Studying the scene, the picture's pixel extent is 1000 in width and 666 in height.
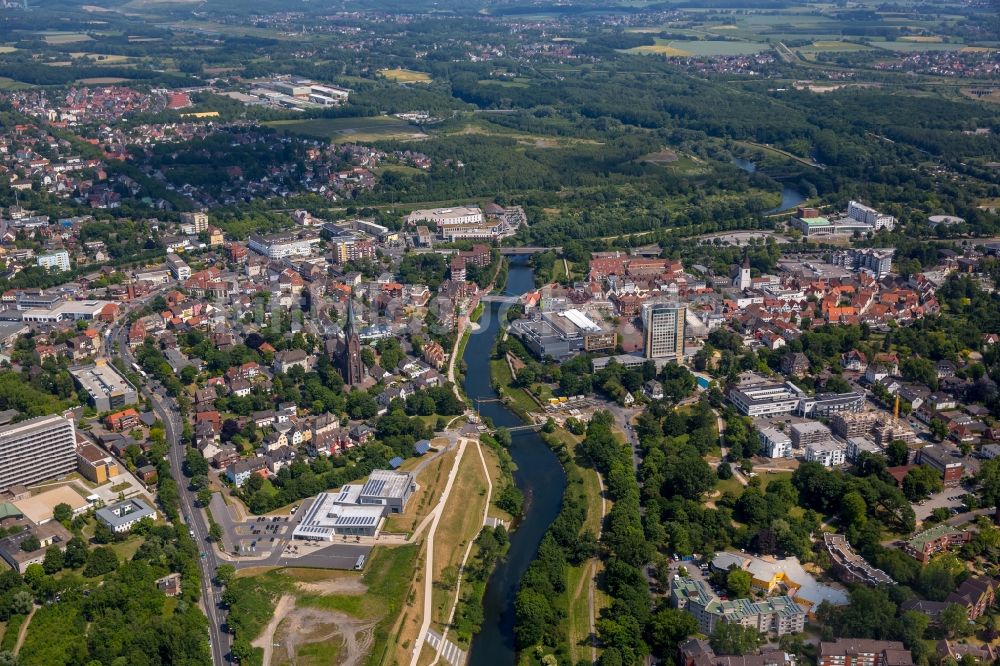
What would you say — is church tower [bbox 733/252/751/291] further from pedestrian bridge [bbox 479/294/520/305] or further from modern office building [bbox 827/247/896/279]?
pedestrian bridge [bbox 479/294/520/305]

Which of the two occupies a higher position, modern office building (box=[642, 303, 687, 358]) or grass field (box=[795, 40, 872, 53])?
grass field (box=[795, 40, 872, 53])

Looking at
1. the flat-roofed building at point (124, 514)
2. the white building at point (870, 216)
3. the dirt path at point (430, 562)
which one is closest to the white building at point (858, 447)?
the dirt path at point (430, 562)

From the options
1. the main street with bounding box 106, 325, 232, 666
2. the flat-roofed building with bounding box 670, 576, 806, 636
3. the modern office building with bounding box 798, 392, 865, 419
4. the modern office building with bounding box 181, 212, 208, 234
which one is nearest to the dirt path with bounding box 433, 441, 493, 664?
→ the main street with bounding box 106, 325, 232, 666

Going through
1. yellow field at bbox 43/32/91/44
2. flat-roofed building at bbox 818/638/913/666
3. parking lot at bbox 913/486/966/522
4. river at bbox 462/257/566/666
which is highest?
yellow field at bbox 43/32/91/44

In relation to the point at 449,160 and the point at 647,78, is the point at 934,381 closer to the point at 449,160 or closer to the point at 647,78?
the point at 449,160

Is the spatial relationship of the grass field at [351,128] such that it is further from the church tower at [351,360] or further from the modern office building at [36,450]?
the modern office building at [36,450]

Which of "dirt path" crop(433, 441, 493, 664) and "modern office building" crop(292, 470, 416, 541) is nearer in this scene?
"dirt path" crop(433, 441, 493, 664)
